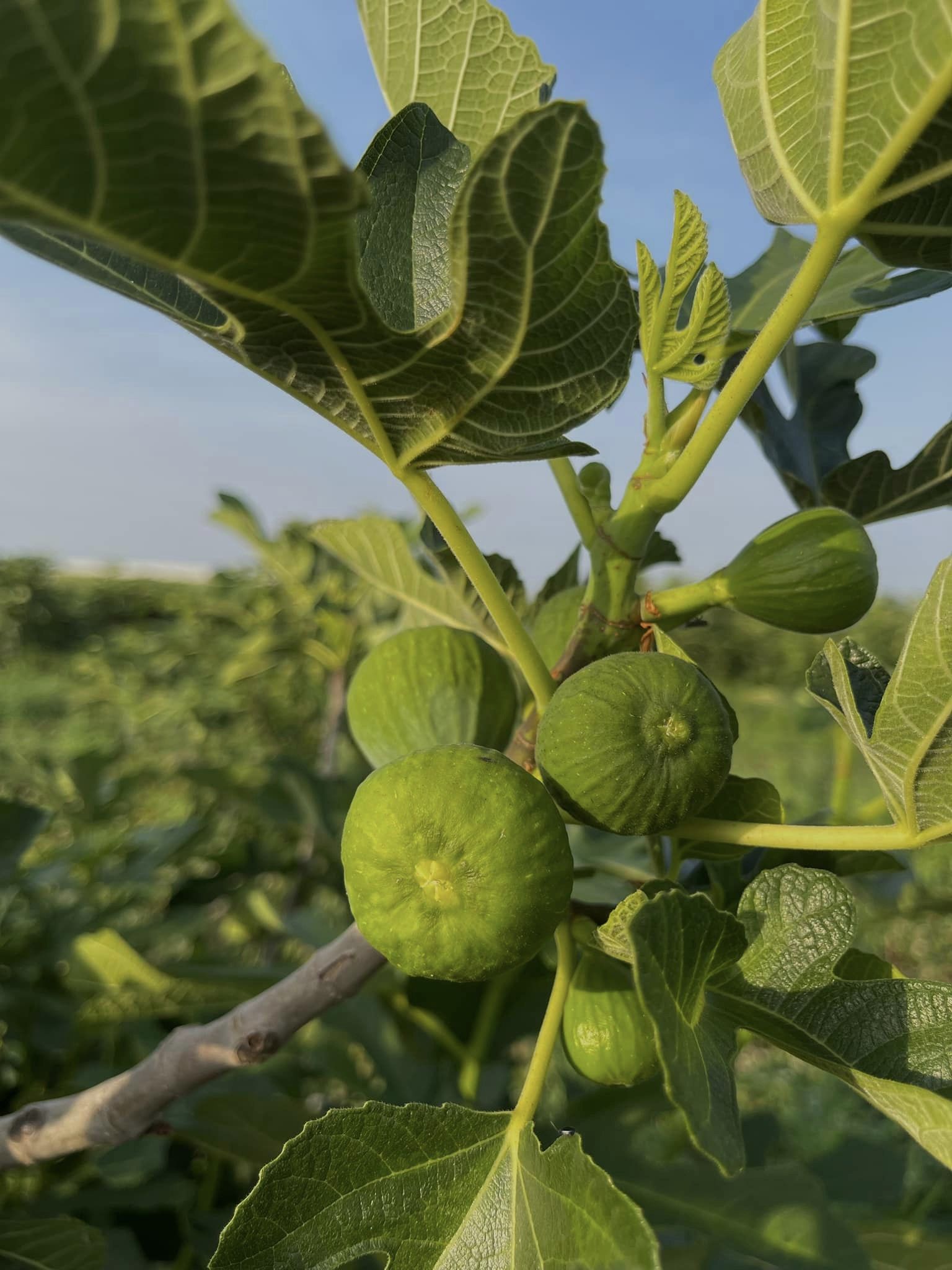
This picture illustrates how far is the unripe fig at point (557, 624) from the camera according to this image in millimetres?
922

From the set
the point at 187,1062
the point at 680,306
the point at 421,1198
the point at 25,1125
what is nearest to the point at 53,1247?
the point at 25,1125

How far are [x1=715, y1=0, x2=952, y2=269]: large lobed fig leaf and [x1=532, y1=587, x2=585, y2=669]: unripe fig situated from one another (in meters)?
0.37

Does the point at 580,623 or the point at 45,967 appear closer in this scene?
the point at 580,623

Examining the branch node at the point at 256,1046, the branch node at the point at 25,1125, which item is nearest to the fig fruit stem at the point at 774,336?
the branch node at the point at 256,1046

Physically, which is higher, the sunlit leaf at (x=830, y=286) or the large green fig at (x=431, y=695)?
the sunlit leaf at (x=830, y=286)

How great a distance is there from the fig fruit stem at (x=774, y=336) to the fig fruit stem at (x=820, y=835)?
0.30 m

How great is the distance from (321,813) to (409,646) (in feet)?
3.05

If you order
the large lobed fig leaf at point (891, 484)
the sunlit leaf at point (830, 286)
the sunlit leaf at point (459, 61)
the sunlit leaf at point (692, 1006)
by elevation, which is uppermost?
the sunlit leaf at point (459, 61)

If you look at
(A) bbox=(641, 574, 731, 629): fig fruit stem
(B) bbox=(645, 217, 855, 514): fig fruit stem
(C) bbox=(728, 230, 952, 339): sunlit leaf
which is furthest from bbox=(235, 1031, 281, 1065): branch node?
(C) bbox=(728, 230, 952, 339): sunlit leaf

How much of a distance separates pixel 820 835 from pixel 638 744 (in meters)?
0.17

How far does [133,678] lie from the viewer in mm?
5441

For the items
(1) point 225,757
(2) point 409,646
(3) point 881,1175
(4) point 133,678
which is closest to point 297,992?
(2) point 409,646

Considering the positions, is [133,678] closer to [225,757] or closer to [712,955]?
[225,757]

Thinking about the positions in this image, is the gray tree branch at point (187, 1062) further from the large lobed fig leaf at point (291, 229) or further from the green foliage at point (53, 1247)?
the large lobed fig leaf at point (291, 229)
